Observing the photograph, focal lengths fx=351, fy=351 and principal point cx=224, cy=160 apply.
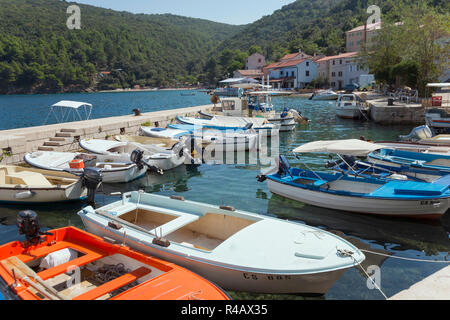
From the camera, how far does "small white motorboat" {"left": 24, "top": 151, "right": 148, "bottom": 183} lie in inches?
504

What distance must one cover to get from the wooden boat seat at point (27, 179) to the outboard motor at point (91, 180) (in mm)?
1424

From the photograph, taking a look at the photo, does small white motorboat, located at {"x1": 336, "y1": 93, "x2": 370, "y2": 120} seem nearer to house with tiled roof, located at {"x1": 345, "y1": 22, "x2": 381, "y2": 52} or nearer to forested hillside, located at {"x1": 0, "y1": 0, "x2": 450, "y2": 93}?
house with tiled roof, located at {"x1": 345, "y1": 22, "x2": 381, "y2": 52}

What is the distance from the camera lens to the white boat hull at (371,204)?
906cm

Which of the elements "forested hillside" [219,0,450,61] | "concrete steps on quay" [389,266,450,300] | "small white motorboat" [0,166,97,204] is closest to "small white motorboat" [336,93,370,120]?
"small white motorboat" [0,166,97,204]

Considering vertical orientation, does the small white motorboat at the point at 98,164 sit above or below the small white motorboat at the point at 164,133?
below

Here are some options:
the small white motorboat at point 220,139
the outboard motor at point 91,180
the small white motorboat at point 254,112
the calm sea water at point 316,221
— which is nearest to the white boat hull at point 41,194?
the calm sea water at point 316,221

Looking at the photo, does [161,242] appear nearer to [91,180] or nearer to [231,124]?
[91,180]

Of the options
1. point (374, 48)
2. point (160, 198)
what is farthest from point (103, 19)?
point (160, 198)

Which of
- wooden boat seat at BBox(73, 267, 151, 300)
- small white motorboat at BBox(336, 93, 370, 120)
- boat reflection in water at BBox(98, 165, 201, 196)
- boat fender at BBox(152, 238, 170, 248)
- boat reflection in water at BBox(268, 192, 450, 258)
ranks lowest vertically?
boat reflection in water at BBox(268, 192, 450, 258)

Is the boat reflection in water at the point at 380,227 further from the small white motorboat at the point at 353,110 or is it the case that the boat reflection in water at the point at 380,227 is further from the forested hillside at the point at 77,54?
the forested hillside at the point at 77,54

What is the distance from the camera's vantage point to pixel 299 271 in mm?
5297

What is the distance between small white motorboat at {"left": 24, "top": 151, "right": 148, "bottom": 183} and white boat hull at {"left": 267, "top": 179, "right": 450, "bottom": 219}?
5.80 m

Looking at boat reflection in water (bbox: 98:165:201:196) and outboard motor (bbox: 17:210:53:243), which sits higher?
outboard motor (bbox: 17:210:53:243)

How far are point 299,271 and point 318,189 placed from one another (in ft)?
17.0
